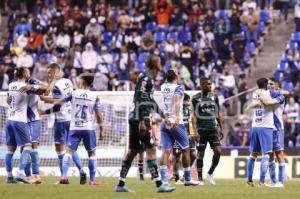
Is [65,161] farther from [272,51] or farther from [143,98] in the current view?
[272,51]

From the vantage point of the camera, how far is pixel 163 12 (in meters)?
42.3

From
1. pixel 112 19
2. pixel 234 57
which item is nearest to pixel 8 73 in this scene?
pixel 112 19

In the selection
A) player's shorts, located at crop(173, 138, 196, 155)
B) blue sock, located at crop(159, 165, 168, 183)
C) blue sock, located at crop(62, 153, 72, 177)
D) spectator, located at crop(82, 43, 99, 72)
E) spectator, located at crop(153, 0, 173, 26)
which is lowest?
blue sock, located at crop(159, 165, 168, 183)

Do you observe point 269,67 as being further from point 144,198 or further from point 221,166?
point 144,198

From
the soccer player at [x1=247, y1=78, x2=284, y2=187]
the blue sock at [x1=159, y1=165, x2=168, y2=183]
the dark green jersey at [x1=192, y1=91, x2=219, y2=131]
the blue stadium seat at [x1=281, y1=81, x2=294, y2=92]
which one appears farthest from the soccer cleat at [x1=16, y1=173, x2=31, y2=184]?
the blue stadium seat at [x1=281, y1=81, x2=294, y2=92]

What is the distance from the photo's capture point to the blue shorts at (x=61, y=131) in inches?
→ 943

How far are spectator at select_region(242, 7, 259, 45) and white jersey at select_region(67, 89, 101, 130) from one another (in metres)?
18.4

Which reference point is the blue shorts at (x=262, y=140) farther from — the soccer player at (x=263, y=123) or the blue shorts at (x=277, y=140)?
the blue shorts at (x=277, y=140)

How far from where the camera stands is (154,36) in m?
41.4

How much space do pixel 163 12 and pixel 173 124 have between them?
21640 mm

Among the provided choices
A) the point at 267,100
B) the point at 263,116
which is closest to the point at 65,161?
the point at 263,116

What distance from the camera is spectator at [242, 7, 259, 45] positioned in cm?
4006

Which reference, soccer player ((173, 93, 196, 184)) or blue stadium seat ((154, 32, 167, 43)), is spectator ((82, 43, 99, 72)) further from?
soccer player ((173, 93, 196, 184))

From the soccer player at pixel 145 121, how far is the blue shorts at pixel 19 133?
3.45 meters
